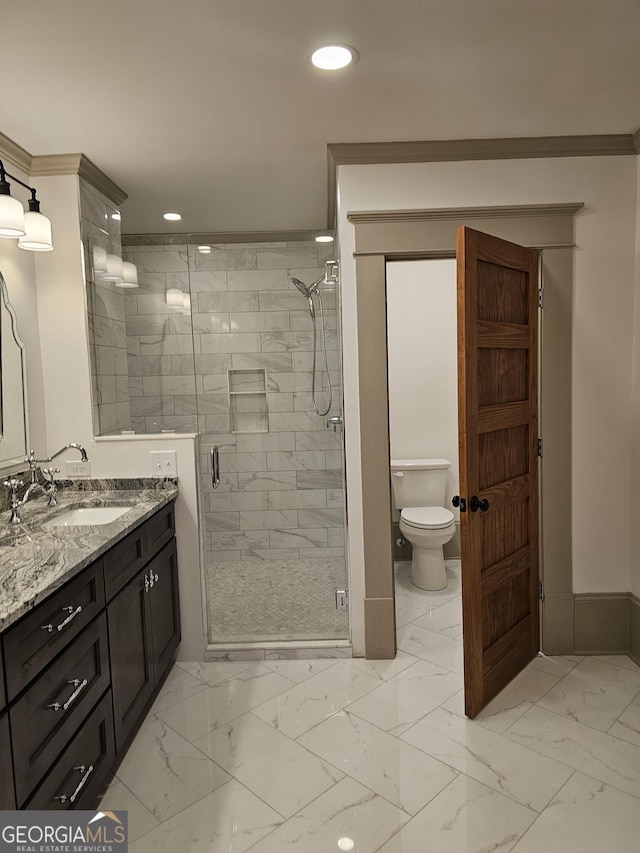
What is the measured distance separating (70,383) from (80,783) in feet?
5.81

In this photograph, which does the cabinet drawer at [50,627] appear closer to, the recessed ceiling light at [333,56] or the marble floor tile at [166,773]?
the marble floor tile at [166,773]

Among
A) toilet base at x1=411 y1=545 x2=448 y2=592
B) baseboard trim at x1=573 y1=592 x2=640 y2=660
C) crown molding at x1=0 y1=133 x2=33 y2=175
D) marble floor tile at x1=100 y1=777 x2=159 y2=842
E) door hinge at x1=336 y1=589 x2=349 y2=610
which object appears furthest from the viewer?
toilet base at x1=411 y1=545 x2=448 y2=592

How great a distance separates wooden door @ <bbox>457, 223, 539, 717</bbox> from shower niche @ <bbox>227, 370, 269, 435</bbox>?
6.45 ft

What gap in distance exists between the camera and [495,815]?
192cm

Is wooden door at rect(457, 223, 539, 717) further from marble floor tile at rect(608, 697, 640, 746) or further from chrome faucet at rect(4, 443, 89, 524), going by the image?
chrome faucet at rect(4, 443, 89, 524)

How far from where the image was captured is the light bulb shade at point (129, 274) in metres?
3.48

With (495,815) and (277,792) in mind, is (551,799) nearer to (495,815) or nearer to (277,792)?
(495,815)

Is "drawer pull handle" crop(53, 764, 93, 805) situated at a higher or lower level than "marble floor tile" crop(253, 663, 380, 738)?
higher

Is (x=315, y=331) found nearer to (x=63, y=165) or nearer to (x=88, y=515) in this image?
(x=63, y=165)

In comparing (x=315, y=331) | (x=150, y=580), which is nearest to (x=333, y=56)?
(x=150, y=580)

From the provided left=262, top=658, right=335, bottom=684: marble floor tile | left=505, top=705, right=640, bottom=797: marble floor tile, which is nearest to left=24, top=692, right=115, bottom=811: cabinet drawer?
left=262, top=658, right=335, bottom=684: marble floor tile

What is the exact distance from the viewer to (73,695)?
5.83ft

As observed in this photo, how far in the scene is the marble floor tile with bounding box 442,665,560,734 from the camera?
2461 mm

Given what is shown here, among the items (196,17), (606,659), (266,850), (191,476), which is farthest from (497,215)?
(266,850)
